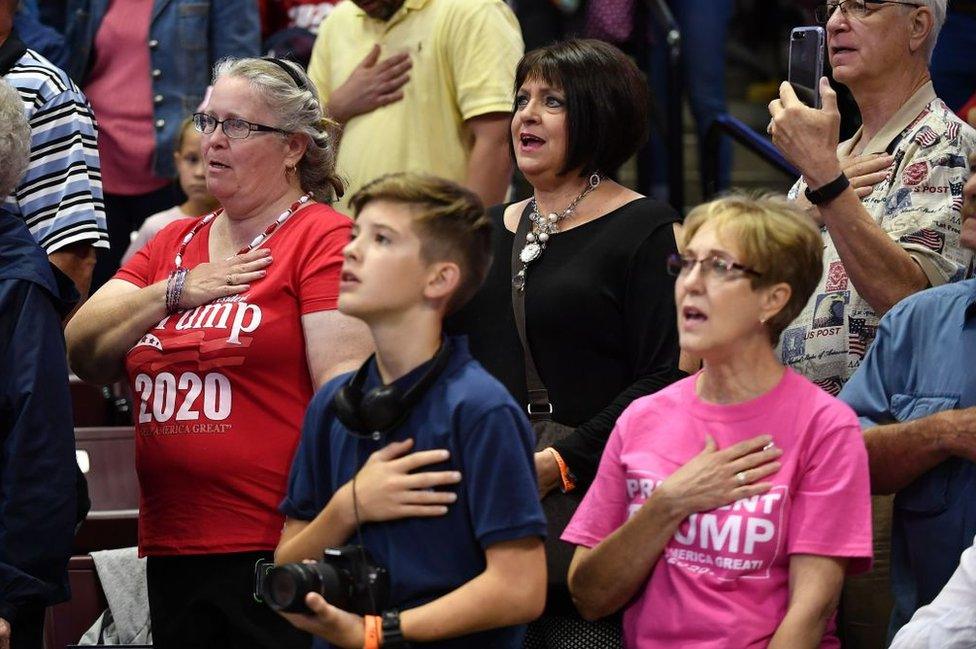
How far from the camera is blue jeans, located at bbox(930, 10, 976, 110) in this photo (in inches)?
223

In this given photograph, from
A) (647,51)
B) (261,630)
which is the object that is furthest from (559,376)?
(647,51)

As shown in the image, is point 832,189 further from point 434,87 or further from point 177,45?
point 177,45

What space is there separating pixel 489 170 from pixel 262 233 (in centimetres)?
142

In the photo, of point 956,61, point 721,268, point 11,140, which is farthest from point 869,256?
point 956,61

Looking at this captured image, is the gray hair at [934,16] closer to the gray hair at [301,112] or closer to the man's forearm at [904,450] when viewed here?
the man's forearm at [904,450]

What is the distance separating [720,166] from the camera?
6238mm

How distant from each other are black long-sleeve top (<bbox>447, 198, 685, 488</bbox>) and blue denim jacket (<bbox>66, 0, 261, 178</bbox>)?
2583mm

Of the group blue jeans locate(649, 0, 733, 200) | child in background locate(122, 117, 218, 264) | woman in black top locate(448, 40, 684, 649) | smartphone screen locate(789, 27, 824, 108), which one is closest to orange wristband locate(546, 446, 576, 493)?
woman in black top locate(448, 40, 684, 649)

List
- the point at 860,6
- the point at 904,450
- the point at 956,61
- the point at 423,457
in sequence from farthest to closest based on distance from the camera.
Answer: the point at 956,61, the point at 860,6, the point at 904,450, the point at 423,457

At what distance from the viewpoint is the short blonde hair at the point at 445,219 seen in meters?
2.81

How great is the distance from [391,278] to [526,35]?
12.5ft

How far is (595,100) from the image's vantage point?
3682mm

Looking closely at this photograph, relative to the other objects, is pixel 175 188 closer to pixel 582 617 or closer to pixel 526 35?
pixel 526 35

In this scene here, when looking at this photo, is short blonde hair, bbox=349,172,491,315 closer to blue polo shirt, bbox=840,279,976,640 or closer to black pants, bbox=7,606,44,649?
blue polo shirt, bbox=840,279,976,640
